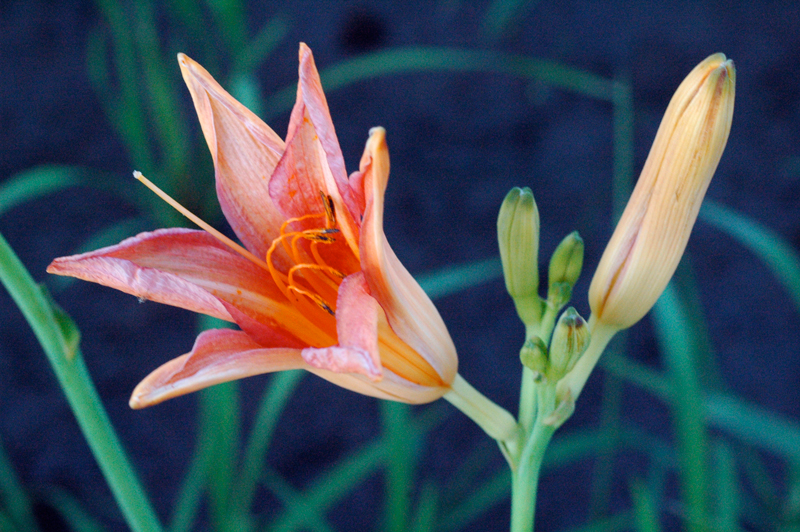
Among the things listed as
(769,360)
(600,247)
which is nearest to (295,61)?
(600,247)

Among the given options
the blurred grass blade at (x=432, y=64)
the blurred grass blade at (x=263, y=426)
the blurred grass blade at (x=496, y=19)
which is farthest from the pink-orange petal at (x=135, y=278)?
the blurred grass blade at (x=496, y=19)

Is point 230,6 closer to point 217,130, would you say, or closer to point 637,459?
point 217,130

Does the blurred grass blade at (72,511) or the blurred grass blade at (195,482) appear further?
the blurred grass blade at (72,511)

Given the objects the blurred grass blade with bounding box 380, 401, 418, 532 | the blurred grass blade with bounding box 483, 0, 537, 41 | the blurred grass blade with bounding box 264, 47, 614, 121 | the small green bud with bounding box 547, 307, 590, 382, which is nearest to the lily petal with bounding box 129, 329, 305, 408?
the small green bud with bounding box 547, 307, 590, 382

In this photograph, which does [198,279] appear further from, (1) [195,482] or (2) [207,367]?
(1) [195,482]

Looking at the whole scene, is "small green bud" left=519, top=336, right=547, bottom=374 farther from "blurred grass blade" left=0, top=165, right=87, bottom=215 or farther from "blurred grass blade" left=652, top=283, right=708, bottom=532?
"blurred grass blade" left=0, top=165, right=87, bottom=215

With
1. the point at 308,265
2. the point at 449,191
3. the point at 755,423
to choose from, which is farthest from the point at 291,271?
the point at 449,191

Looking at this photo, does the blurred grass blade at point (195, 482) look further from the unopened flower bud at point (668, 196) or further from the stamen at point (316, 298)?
the unopened flower bud at point (668, 196)
